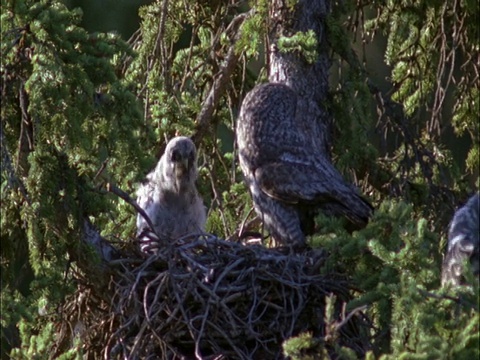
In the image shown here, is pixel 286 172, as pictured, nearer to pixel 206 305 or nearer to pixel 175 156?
pixel 175 156

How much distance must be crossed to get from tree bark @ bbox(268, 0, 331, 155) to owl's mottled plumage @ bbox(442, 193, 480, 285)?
111 centimetres

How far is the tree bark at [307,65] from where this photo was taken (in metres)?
6.47

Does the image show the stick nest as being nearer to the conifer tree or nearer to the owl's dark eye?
the conifer tree

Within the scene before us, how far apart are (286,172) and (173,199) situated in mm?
642

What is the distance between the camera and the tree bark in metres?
6.47

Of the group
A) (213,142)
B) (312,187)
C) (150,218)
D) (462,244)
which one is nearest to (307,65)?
(312,187)

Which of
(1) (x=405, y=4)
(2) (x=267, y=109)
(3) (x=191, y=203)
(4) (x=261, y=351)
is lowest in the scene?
(4) (x=261, y=351)

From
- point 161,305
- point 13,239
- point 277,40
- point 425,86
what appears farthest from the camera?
point 425,86

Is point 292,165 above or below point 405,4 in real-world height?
below

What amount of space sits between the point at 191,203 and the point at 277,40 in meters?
1.00

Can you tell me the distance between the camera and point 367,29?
7.02 m

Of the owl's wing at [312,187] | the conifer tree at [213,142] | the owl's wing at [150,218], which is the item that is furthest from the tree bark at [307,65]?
the owl's wing at [150,218]

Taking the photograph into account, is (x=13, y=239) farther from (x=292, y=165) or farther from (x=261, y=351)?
(x=292, y=165)

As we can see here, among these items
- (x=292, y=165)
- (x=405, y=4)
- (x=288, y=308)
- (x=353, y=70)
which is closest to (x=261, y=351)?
(x=288, y=308)
